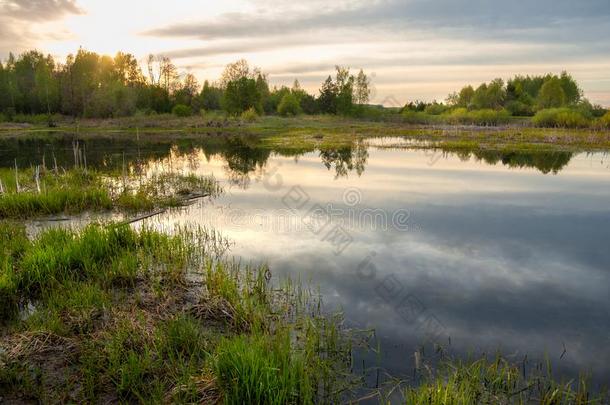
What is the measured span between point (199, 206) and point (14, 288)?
10098mm

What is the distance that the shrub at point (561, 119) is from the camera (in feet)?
233

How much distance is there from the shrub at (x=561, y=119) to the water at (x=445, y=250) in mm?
50240

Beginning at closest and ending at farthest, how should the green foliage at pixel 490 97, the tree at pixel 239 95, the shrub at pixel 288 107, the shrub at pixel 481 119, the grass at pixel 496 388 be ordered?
1. the grass at pixel 496 388
2. the shrub at pixel 481 119
3. the tree at pixel 239 95
4. the shrub at pixel 288 107
5. the green foliage at pixel 490 97

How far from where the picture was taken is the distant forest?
9419 centimetres

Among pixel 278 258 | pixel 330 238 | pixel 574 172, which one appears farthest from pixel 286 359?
pixel 574 172

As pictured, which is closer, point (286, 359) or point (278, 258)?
point (286, 359)

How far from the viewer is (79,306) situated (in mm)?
7828

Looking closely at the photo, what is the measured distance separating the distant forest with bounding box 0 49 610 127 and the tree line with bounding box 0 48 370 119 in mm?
214

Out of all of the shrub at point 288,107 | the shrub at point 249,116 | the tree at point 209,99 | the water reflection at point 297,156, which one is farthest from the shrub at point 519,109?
the tree at point 209,99

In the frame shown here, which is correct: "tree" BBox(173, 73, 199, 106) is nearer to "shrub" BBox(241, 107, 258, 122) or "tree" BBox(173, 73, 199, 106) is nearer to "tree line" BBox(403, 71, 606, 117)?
"shrub" BBox(241, 107, 258, 122)

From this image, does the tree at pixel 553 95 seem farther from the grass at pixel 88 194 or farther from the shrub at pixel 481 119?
the grass at pixel 88 194

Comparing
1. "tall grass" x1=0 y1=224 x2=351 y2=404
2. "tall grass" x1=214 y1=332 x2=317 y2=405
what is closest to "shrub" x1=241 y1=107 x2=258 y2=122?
"tall grass" x1=0 y1=224 x2=351 y2=404

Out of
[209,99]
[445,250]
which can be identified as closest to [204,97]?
[209,99]

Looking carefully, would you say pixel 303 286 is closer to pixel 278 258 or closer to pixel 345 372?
pixel 278 258
